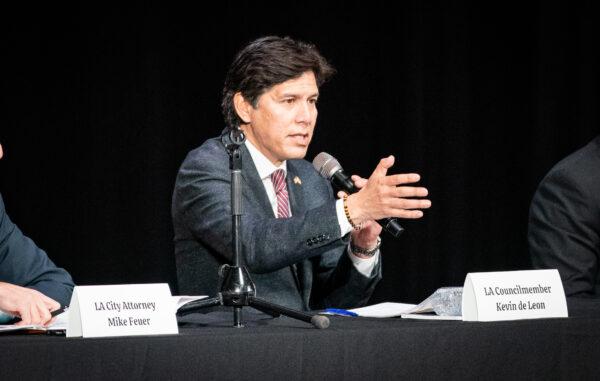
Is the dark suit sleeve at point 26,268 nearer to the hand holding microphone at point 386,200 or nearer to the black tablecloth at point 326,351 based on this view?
the black tablecloth at point 326,351

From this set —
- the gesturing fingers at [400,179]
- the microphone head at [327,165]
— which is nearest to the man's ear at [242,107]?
the microphone head at [327,165]

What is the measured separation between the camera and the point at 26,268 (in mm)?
2555

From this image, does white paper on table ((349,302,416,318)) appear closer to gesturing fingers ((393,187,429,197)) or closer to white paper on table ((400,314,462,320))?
white paper on table ((400,314,462,320))

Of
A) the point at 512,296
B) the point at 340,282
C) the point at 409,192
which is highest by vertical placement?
the point at 409,192

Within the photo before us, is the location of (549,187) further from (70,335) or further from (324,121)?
(70,335)

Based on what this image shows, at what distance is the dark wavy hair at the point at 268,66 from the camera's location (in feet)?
8.98

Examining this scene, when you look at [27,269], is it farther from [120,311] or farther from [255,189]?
[120,311]

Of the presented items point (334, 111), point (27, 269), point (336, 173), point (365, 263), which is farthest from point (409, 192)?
point (334, 111)

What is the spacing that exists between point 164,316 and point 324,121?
244cm

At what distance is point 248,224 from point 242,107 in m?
0.54

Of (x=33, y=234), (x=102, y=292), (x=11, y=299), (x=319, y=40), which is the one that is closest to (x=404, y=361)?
(x=102, y=292)

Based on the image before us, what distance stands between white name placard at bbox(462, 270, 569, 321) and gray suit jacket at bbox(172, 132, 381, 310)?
412 millimetres

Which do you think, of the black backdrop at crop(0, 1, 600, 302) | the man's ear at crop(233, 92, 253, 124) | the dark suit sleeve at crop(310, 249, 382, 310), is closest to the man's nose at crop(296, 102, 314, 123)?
the man's ear at crop(233, 92, 253, 124)

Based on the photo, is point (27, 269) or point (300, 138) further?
point (300, 138)
